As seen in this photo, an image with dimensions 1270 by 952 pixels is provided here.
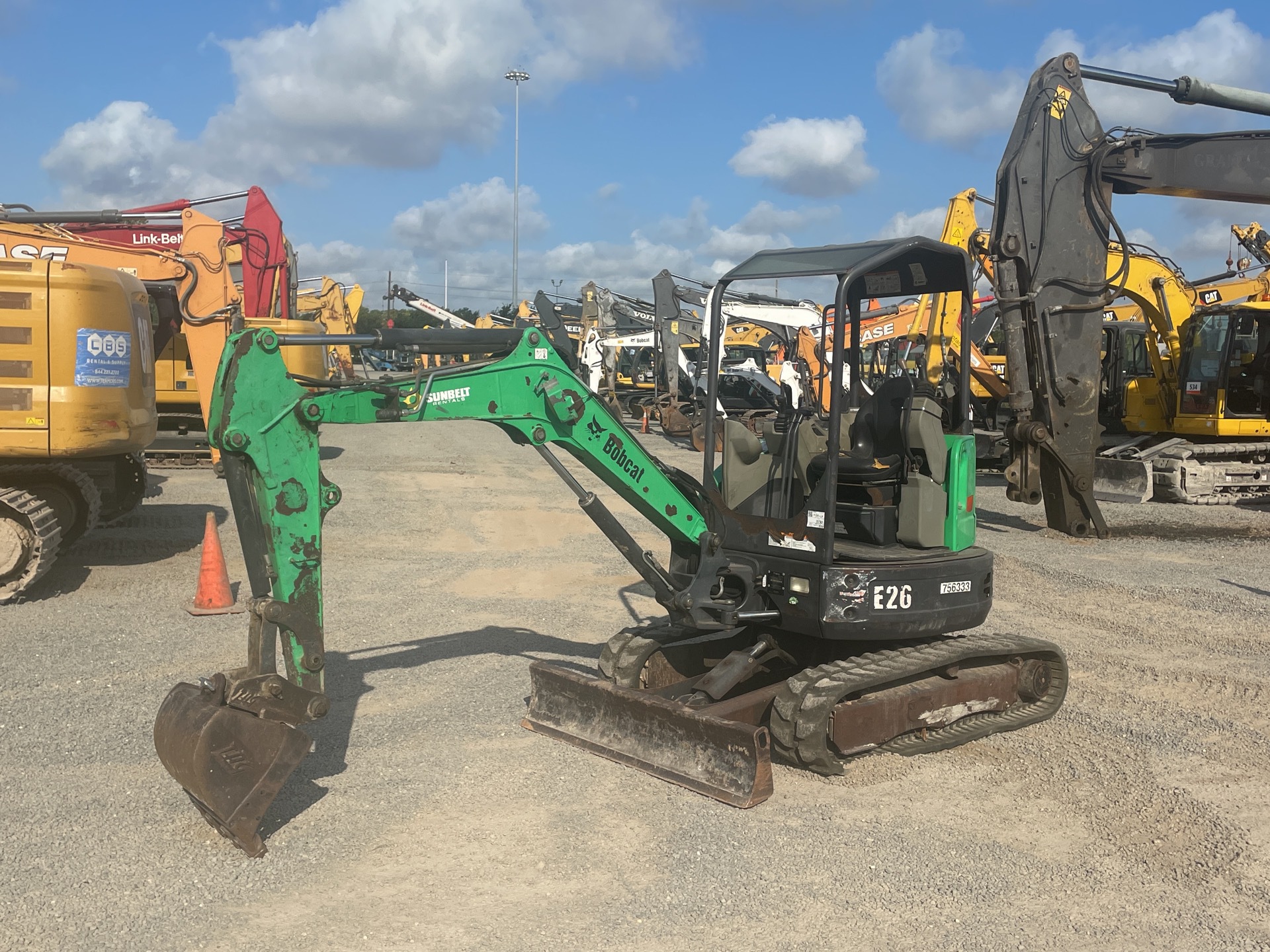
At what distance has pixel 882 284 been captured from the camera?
6.69m

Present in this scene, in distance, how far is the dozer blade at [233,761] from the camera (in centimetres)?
450

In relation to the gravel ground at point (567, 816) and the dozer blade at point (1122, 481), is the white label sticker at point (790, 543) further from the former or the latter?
the dozer blade at point (1122, 481)

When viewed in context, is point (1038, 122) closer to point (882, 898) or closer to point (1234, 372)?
point (1234, 372)

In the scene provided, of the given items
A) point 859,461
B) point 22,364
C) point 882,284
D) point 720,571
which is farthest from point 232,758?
point 22,364

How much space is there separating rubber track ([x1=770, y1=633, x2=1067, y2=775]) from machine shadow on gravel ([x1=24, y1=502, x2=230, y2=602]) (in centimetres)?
A: 665

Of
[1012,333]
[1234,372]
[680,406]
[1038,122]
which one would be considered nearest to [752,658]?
[1012,333]

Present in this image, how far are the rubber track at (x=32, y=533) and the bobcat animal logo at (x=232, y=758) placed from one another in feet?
17.5

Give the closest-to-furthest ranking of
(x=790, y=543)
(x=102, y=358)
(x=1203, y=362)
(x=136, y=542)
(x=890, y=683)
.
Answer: (x=790, y=543), (x=890, y=683), (x=102, y=358), (x=136, y=542), (x=1203, y=362)

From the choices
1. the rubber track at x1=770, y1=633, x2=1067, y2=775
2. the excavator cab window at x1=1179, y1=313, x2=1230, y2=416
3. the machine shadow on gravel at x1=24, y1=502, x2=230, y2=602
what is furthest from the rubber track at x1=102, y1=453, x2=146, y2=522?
the excavator cab window at x1=1179, y1=313, x2=1230, y2=416

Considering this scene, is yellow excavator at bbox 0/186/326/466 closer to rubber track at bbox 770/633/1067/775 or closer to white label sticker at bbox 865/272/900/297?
white label sticker at bbox 865/272/900/297

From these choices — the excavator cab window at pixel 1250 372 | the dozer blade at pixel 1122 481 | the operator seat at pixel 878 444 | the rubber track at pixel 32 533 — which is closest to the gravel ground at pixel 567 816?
the rubber track at pixel 32 533

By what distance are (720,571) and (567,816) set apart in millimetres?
1572

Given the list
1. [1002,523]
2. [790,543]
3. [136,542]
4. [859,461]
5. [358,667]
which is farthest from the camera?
[1002,523]

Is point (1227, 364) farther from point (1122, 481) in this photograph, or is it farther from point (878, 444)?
point (878, 444)
